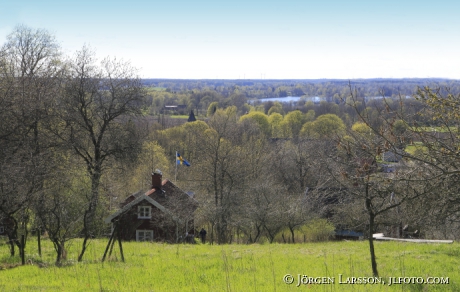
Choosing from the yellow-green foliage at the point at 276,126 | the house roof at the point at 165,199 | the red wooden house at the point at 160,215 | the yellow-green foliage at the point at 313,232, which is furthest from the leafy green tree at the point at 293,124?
the red wooden house at the point at 160,215

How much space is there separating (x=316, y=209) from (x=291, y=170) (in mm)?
14191

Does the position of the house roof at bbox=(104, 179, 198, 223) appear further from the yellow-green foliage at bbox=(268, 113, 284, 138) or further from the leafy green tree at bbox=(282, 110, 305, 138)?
the yellow-green foliage at bbox=(268, 113, 284, 138)

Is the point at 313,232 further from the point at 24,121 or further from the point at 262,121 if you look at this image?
the point at 262,121

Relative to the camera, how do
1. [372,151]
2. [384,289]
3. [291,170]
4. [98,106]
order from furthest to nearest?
[291,170] < [98,106] < [384,289] < [372,151]

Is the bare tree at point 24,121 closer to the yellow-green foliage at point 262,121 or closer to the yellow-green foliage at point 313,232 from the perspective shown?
the yellow-green foliage at point 313,232

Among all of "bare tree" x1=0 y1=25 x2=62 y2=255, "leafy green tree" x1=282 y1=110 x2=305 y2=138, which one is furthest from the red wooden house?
"leafy green tree" x1=282 y1=110 x2=305 y2=138

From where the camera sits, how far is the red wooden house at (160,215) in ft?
79.3

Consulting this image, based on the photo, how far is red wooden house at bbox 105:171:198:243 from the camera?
2416cm

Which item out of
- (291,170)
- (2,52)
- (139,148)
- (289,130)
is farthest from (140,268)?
(289,130)

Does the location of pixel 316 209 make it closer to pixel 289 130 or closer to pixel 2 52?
pixel 2 52

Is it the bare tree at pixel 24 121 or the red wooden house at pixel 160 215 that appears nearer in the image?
the bare tree at pixel 24 121

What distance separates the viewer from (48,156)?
2072cm

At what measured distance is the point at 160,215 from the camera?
24.8 m

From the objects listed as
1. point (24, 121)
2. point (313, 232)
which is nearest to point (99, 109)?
point (24, 121)
